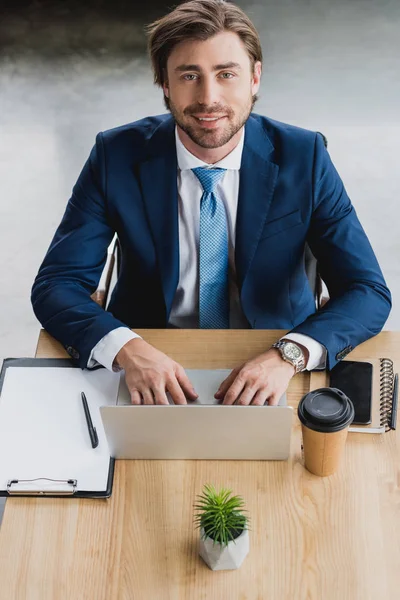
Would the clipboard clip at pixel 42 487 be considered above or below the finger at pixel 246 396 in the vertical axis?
below

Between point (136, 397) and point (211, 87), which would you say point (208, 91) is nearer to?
point (211, 87)

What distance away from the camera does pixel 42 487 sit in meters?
1.62

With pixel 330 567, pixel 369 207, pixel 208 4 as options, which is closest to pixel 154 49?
pixel 208 4

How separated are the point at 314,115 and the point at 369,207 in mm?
657

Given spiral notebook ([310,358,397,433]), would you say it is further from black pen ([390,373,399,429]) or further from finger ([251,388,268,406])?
finger ([251,388,268,406])

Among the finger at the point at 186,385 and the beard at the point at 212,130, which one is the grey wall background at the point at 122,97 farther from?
Answer: the finger at the point at 186,385

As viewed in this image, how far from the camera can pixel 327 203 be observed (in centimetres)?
215

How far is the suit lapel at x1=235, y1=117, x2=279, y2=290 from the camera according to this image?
213 cm

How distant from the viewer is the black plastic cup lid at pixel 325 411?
1.55 m

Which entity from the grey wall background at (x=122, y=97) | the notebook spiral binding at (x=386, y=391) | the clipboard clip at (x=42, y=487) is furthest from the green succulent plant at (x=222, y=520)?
the grey wall background at (x=122, y=97)

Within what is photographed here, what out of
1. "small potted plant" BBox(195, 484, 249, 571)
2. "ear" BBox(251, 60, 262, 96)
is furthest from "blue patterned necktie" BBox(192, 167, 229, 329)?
"small potted plant" BBox(195, 484, 249, 571)

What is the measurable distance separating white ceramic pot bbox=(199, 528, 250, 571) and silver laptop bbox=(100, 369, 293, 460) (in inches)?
8.0

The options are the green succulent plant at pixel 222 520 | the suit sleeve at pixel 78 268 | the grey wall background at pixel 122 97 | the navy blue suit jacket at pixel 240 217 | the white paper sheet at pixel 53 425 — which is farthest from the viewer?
the grey wall background at pixel 122 97

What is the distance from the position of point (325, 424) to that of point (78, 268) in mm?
840
